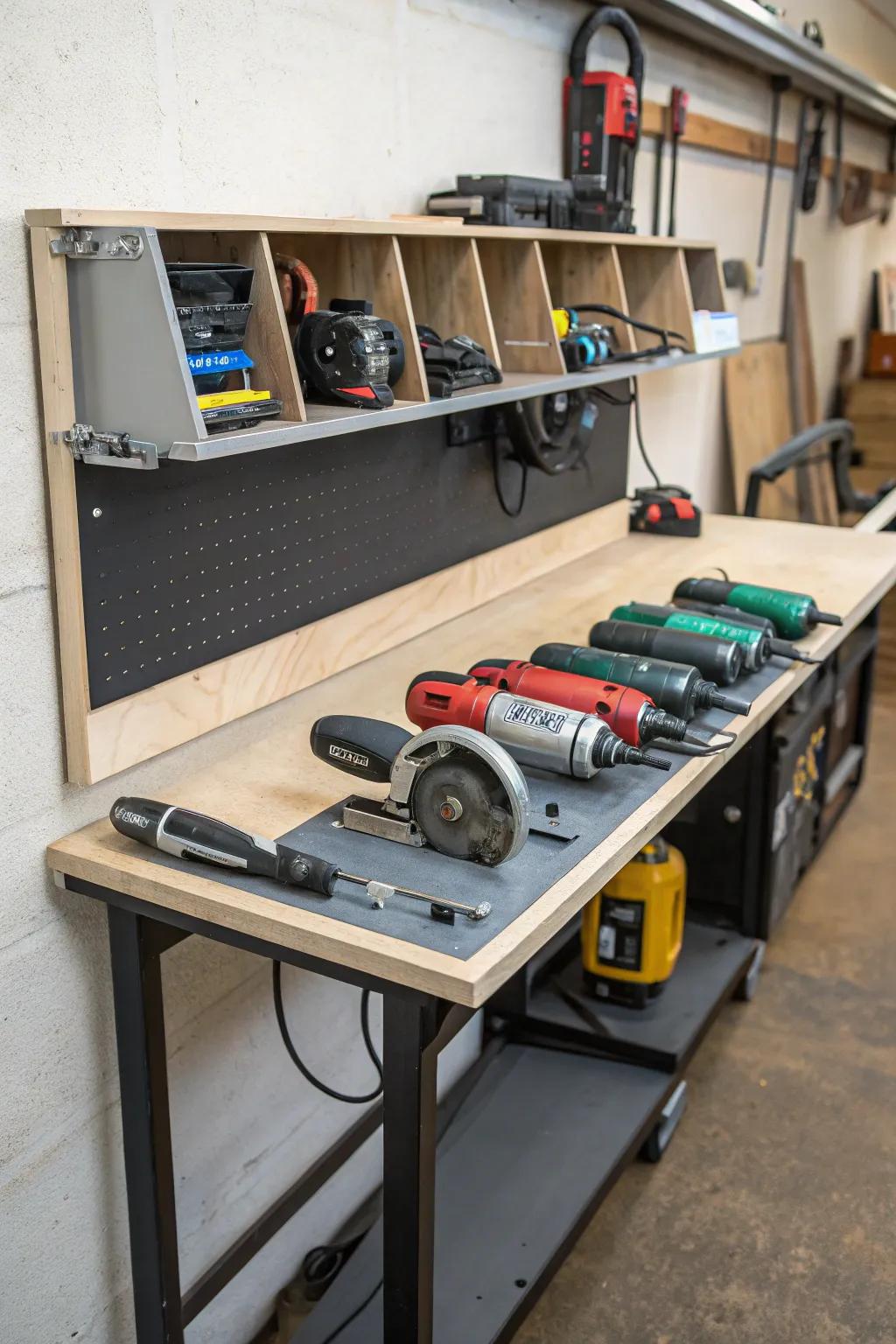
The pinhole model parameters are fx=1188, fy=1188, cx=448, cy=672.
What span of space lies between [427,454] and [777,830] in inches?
44.9

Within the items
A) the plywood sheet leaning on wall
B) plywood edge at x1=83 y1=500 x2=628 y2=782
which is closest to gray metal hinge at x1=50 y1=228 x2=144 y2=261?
plywood edge at x1=83 y1=500 x2=628 y2=782

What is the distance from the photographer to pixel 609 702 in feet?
4.80

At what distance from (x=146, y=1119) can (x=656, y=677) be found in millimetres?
825

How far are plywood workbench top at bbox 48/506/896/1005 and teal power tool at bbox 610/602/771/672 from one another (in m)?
0.06

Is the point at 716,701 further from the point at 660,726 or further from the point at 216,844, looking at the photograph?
the point at 216,844

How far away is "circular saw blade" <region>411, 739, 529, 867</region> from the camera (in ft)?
3.99

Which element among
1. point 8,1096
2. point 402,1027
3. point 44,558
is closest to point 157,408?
point 44,558

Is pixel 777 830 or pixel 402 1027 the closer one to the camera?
pixel 402 1027

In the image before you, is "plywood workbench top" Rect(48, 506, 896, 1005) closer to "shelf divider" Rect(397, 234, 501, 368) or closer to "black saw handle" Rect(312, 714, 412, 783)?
"black saw handle" Rect(312, 714, 412, 783)

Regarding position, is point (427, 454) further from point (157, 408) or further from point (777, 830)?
point (777, 830)

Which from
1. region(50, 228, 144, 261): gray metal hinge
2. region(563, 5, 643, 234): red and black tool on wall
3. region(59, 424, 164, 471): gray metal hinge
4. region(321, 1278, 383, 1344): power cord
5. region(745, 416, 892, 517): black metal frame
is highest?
region(563, 5, 643, 234): red and black tool on wall

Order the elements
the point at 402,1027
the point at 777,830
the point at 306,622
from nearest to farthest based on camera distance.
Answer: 1. the point at 402,1027
2. the point at 306,622
3. the point at 777,830

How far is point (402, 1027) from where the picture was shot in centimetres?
114

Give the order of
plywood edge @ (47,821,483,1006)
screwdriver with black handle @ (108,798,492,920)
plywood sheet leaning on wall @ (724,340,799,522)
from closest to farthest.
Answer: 1. plywood edge @ (47,821,483,1006)
2. screwdriver with black handle @ (108,798,492,920)
3. plywood sheet leaning on wall @ (724,340,799,522)
